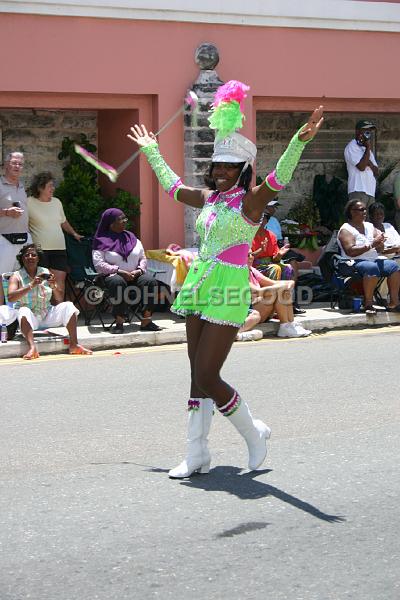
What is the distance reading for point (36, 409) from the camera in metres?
8.88

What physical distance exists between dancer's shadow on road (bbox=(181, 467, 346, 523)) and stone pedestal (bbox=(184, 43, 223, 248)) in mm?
7359

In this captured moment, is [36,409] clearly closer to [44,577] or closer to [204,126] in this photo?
[44,577]

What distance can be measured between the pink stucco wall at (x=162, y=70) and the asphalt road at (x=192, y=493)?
419cm

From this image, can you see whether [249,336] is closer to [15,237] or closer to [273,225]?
[273,225]

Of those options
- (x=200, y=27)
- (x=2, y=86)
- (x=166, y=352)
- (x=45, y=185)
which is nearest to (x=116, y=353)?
(x=166, y=352)

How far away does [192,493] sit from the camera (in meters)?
6.61

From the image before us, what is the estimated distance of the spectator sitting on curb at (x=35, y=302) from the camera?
1159 cm

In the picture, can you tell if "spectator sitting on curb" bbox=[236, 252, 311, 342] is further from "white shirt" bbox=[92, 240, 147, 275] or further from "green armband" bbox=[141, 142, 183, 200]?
"green armband" bbox=[141, 142, 183, 200]

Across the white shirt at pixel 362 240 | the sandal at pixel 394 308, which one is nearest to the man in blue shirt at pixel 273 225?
the white shirt at pixel 362 240

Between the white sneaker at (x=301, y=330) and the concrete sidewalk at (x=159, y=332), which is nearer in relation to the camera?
the concrete sidewalk at (x=159, y=332)

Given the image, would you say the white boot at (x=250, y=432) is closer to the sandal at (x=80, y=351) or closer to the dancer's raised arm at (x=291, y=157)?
the dancer's raised arm at (x=291, y=157)

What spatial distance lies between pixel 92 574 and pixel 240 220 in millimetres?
2366

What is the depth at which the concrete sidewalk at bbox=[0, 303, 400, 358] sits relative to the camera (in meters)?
11.8

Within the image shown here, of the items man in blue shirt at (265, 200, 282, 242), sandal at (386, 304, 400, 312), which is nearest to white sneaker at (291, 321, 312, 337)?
sandal at (386, 304, 400, 312)
